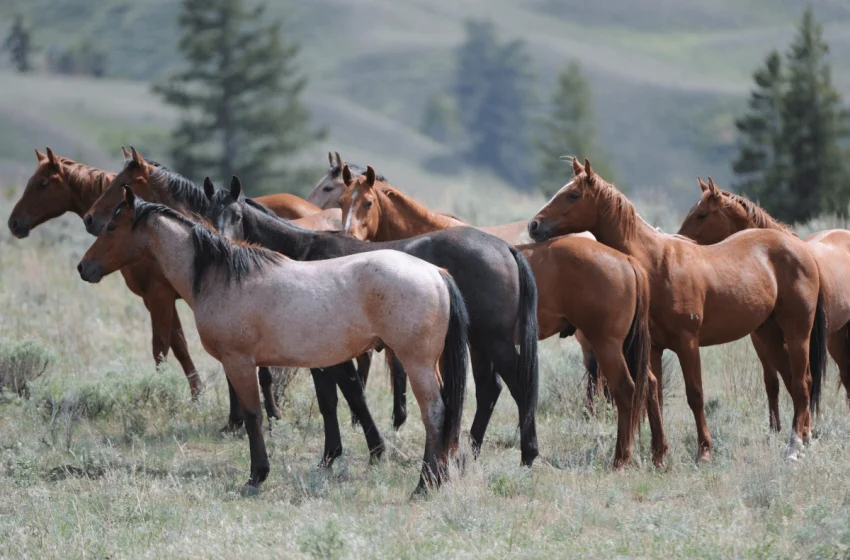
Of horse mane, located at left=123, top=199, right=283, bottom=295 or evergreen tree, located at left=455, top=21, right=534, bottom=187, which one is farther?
evergreen tree, located at left=455, top=21, right=534, bottom=187

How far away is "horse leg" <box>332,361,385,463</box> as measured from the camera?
7602mm

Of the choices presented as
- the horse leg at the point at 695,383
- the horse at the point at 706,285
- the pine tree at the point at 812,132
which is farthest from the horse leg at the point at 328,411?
the pine tree at the point at 812,132

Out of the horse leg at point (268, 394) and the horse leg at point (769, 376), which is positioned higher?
the horse leg at point (769, 376)

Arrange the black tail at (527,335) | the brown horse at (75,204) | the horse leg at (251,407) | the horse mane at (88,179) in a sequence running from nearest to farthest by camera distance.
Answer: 1. the horse leg at (251,407)
2. the black tail at (527,335)
3. the brown horse at (75,204)
4. the horse mane at (88,179)

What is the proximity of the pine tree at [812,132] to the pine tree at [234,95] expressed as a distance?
77.9ft

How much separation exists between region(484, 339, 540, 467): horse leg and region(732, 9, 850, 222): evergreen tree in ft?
55.3

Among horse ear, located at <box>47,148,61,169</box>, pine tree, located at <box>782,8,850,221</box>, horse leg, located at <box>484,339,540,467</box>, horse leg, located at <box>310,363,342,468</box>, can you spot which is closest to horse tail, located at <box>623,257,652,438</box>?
horse leg, located at <box>484,339,540,467</box>

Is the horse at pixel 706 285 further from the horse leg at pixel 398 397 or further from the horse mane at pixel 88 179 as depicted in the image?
the horse mane at pixel 88 179

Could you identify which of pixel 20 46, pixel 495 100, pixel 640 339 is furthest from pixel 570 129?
pixel 640 339

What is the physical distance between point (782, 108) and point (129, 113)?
5509cm

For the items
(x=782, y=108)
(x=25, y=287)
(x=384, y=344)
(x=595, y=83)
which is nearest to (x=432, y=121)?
(x=595, y=83)

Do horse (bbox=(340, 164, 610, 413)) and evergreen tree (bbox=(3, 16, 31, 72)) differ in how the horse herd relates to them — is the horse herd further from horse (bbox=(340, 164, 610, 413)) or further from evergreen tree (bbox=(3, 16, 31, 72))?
evergreen tree (bbox=(3, 16, 31, 72))

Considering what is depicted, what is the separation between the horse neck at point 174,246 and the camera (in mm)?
6891

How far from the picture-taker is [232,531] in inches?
224
